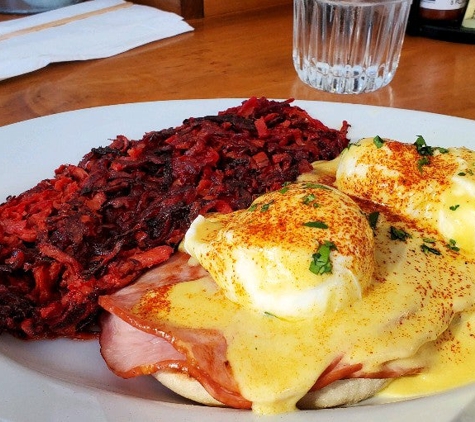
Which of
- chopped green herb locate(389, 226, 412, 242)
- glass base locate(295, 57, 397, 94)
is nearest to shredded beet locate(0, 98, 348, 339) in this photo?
chopped green herb locate(389, 226, 412, 242)

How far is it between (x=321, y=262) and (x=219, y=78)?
9.44 ft

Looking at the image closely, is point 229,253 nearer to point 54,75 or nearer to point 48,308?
point 48,308

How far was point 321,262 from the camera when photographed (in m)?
1.79

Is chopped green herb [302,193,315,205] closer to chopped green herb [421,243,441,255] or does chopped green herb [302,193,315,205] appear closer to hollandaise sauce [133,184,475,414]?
hollandaise sauce [133,184,475,414]

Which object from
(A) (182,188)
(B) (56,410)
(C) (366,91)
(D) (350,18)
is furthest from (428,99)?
(B) (56,410)

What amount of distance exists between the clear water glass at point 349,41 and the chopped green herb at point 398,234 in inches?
77.9

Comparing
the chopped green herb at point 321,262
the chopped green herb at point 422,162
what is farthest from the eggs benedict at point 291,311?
the chopped green herb at point 422,162

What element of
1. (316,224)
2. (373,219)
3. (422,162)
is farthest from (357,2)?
(316,224)

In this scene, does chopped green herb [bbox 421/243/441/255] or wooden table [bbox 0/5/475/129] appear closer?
chopped green herb [bbox 421/243/441/255]

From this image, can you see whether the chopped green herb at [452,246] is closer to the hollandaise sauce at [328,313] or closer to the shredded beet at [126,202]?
the hollandaise sauce at [328,313]

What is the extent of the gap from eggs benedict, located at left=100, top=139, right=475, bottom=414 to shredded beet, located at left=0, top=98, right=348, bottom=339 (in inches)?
7.1

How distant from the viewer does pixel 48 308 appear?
2000 mm

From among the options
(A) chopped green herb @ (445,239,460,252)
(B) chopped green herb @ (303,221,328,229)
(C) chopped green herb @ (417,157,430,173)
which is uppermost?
(B) chopped green herb @ (303,221,328,229)

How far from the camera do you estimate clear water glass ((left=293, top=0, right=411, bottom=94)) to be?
366cm
